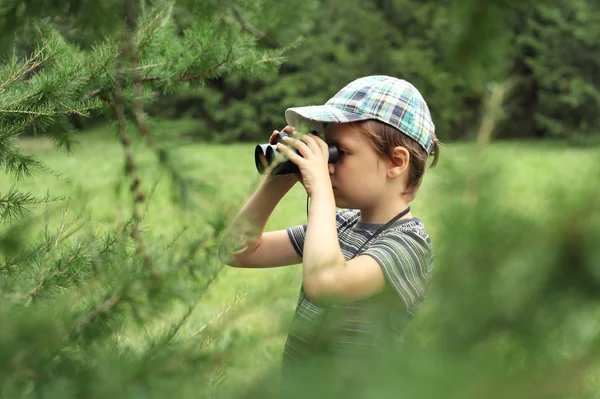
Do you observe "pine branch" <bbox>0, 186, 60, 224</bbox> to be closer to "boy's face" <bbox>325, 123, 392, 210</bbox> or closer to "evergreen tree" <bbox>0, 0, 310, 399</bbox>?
"evergreen tree" <bbox>0, 0, 310, 399</bbox>

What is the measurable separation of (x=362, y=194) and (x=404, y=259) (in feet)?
0.58

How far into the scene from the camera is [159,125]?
2.64 ft

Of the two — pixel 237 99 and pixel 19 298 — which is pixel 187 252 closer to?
pixel 19 298

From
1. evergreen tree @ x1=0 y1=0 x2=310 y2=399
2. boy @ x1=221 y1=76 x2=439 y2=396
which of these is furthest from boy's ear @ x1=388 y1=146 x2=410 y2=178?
evergreen tree @ x1=0 y1=0 x2=310 y2=399

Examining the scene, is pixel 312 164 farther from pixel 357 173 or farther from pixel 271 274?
pixel 271 274

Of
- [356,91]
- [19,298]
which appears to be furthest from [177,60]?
[19,298]

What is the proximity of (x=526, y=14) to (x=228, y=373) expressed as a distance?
1.35ft

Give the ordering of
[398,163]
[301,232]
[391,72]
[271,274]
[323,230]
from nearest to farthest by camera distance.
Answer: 1. [271,274]
2. [323,230]
3. [398,163]
4. [301,232]
5. [391,72]

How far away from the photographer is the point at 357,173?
135cm

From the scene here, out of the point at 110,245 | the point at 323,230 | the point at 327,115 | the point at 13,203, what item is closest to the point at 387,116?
the point at 327,115

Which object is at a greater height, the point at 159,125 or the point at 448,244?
the point at 448,244

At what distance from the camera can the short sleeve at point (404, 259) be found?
1.21m

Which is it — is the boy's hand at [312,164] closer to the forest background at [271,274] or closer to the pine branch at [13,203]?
the forest background at [271,274]

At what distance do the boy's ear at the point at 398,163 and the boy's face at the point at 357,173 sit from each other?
18mm
